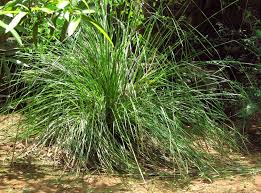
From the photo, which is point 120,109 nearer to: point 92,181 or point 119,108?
point 119,108

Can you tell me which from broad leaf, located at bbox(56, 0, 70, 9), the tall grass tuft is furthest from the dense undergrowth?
broad leaf, located at bbox(56, 0, 70, 9)

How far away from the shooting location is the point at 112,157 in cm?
396

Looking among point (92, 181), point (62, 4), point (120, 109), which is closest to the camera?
point (62, 4)

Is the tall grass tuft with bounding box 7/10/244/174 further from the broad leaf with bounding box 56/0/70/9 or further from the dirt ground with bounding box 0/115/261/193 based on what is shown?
the broad leaf with bounding box 56/0/70/9

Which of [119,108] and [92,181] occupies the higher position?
[119,108]

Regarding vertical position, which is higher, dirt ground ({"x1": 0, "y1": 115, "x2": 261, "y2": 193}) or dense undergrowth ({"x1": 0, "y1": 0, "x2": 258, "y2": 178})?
dense undergrowth ({"x1": 0, "y1": 0, "x2": 258, "y2": 178})

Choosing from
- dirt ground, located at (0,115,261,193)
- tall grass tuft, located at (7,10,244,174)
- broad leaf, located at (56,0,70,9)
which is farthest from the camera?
tall grass tuft, located at (7,10,244,174)

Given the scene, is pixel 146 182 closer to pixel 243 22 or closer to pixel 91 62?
pixel 91 62

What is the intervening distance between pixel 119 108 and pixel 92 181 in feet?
2.29

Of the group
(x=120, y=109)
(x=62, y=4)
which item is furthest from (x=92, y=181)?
(x=62, y=4)

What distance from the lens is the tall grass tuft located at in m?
3.98

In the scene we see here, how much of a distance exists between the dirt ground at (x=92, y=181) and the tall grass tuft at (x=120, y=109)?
150mm

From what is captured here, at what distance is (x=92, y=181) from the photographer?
3.72 meters

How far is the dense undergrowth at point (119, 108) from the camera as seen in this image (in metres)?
3.98
